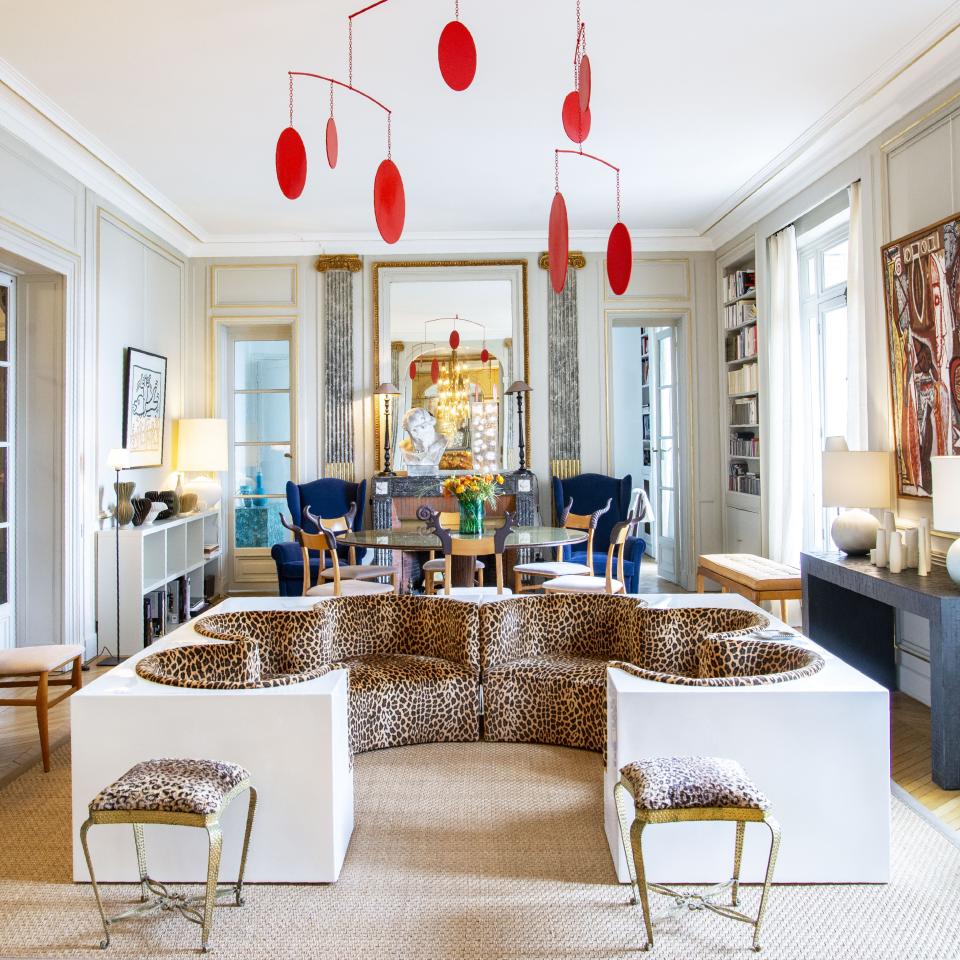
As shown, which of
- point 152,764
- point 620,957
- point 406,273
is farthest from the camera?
point 406,273

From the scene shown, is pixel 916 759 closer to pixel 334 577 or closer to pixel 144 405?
pixel 334 577

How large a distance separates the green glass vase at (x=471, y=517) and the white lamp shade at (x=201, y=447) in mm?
2448

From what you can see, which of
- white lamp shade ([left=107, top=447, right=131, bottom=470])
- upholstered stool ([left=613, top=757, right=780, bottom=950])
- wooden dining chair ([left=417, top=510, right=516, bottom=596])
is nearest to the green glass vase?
wooden dining chair ([left=417, top=510, right=516, bottom=596])

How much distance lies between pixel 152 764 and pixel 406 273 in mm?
5647

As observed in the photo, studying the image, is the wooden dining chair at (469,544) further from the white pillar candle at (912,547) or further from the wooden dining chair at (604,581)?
the white pillar candle at (912,547)

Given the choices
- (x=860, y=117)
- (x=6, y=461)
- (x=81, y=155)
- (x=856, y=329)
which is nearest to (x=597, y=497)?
A: (x=856, y=329)

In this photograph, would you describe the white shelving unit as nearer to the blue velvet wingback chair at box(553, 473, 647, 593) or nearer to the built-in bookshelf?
the blue velvet wingback chair at box(553, 473, 647, 593)

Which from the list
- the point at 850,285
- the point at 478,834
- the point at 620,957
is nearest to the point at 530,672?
the point at 478,834

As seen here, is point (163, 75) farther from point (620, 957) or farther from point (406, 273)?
point (620, 957)

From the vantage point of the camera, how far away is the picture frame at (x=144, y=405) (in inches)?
234

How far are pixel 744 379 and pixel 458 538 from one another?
3.17 m

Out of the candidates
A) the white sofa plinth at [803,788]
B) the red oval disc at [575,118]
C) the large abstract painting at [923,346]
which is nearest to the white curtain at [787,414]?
the large abstract painting at [923,346]

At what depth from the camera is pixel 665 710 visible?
250 centimetres

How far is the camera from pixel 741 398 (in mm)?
6957
